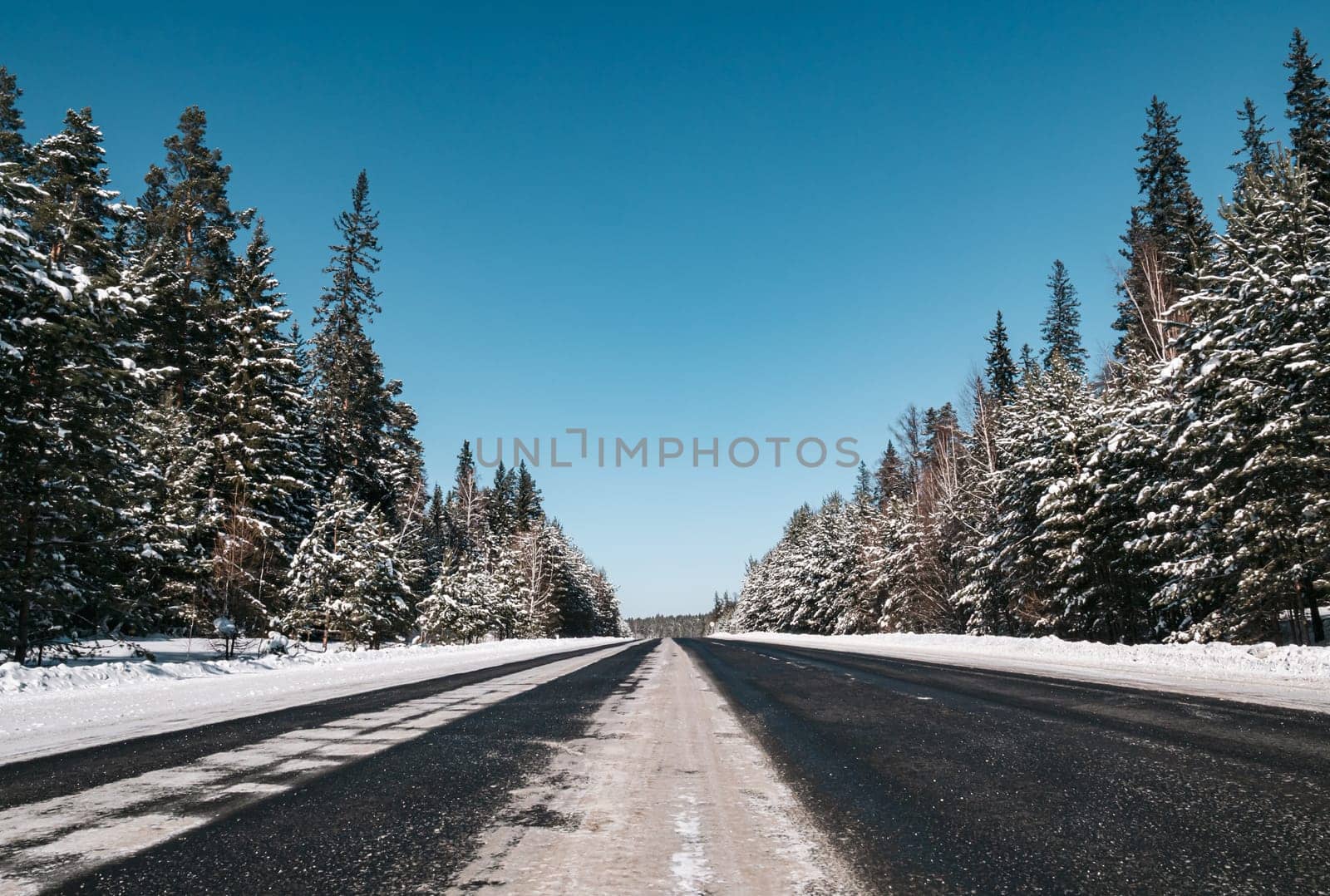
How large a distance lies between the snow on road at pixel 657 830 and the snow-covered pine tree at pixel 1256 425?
16.0 metres

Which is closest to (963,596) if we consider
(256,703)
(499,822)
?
(256,703)

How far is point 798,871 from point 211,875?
2118 mm

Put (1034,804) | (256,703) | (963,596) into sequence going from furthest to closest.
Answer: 1. (963,596)
2. (256,703)
3. (1034,804)

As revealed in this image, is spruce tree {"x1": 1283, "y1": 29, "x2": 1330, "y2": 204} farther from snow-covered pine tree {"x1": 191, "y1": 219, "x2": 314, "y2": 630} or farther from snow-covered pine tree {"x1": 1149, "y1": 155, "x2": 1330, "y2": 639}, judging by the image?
snow-covered pine tree {"x1": 191, "y1": 219, "x2": 314, "y2": 630}

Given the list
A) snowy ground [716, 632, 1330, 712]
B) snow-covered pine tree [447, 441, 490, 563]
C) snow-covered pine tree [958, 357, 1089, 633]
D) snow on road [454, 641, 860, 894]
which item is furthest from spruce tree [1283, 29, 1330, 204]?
snow-covered pine tree [447, 441, 490, 563]

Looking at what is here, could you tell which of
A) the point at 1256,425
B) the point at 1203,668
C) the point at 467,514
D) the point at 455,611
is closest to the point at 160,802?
the point at 1203,668

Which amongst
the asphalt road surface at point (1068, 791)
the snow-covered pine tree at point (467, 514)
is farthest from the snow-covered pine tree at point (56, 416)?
the snow-covered pine tree at point (467, 514)

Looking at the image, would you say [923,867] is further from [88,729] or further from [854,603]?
[854,603]

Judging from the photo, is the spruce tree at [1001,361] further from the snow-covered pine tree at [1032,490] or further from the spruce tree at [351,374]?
the spruce tree at [351,374]

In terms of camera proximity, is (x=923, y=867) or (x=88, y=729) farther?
(x=88, y=729)

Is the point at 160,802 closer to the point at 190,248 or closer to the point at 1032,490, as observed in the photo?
the point at 1032,490

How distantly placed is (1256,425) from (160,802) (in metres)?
20.3

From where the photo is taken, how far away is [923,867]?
2.39m

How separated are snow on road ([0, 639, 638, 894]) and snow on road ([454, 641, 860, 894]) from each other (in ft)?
4.69
